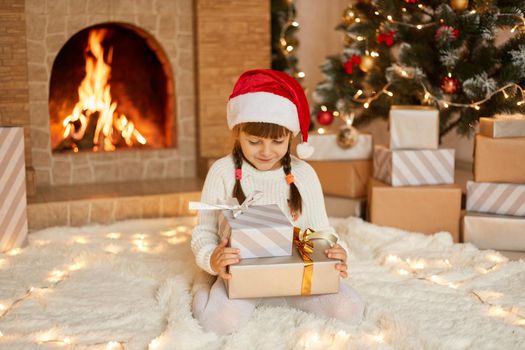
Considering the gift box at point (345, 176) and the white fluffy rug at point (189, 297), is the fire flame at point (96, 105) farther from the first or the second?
the gift box at point (345, 176)

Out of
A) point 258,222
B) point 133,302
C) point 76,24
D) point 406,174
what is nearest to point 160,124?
point 76,24

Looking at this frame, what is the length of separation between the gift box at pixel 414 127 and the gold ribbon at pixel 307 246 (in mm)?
944

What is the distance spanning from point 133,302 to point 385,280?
0.78m

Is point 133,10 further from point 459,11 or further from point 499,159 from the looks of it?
point 499,159

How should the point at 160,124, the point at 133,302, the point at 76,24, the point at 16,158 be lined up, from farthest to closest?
the point at 160,124, the point at 76,24, the point at 16,158, the point at 133,302

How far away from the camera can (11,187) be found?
Answer: 2395 mm

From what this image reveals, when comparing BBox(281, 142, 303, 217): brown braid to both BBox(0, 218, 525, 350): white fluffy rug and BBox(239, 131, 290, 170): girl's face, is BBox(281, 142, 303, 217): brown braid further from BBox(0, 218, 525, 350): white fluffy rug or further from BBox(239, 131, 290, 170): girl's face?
BBox(0, 218, 525, 350): white fluffy rug

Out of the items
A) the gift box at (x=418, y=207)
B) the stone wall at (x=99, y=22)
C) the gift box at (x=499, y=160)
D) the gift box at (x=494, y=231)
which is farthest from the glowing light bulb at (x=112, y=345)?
the stone wall at (x=99, y=22)

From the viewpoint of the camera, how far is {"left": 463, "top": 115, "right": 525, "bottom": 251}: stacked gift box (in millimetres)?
2445

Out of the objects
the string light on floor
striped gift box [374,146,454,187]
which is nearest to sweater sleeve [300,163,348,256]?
the string light on floor

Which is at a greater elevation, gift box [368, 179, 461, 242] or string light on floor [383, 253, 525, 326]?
gift box [368, 179, 461, 242]

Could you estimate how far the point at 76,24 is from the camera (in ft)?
10.3

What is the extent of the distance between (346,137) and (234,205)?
121 centimetres

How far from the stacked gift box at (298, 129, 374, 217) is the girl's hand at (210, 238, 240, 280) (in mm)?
1285
